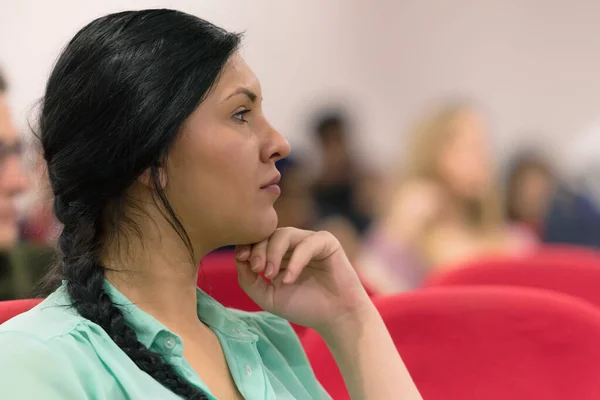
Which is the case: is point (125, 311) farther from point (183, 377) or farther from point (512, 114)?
point (512, 114)

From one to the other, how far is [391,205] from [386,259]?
34.3 inches

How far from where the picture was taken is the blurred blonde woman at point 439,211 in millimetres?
3992

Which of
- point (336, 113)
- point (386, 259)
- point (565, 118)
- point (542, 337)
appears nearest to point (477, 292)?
point (542, 337)

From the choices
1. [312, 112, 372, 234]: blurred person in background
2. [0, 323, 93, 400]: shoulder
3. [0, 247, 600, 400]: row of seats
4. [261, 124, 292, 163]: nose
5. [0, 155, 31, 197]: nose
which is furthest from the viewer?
[312, 112, 372, 234]: blurred person in background

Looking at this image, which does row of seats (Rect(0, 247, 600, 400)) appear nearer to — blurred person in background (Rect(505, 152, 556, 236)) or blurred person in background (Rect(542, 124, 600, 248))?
blurred person in background (Rect(542, 124, 600, 248))

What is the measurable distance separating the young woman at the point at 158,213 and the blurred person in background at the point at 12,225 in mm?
510

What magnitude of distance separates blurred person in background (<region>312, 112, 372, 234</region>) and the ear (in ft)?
10.6

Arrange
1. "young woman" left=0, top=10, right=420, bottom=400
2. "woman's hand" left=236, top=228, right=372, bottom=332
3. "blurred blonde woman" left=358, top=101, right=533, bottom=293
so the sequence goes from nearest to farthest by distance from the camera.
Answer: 1. "young woman" left=0, top=10, right=420, bottom=400
2. "woman's hand" left=236, top=228, right=372, bottom=332
3. "blurred blonde woman" left=358, top=101, right=533, bottom=293

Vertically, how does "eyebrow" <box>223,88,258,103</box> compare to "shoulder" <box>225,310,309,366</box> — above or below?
above

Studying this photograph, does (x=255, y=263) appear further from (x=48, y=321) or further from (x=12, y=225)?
(x=12, y=225)

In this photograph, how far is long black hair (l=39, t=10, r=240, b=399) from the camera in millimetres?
1035

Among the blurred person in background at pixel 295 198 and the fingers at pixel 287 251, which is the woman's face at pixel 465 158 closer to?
the blurred person in background at pixel 295 198

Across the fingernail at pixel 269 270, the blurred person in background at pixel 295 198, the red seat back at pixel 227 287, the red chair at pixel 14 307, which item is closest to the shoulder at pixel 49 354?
the red chair at pixel 14 307

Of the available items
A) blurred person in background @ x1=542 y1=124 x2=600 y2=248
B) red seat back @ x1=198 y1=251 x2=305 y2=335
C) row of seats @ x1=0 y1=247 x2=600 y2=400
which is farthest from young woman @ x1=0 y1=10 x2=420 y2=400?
blurred person in background @ x1=542 y1=124 x2=600 y2=248
